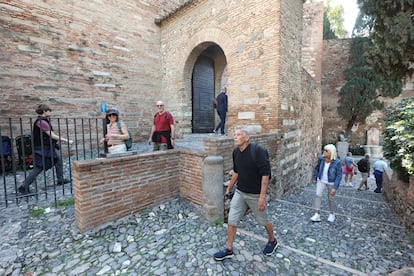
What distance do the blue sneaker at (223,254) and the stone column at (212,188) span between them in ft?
2.74

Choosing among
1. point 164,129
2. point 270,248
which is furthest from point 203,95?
point 270,248

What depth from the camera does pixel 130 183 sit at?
3.33m

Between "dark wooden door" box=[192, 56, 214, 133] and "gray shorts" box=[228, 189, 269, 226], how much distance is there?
6037 mm

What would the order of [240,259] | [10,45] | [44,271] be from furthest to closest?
1. [10,45]
2. [240,259]
3. [44,271]

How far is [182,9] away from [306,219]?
750cm

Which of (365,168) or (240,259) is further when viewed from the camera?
(365,168)

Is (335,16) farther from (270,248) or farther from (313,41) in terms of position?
(270,248)

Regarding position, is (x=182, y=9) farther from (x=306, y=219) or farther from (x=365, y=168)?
(x=365, y=168)

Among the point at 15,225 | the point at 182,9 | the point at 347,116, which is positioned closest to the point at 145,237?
the point at 15,225

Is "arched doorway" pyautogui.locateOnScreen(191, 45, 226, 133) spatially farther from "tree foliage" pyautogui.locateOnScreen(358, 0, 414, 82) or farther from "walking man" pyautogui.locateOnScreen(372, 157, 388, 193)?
"walking man" pyautogui.locateOnScreen(372, 157, 388, 193)

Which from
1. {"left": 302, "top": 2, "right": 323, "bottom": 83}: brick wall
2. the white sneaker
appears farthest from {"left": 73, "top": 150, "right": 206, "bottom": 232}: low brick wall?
{"left": 302, "top": 2, "right": 323, "bottom": 83}: brick wall

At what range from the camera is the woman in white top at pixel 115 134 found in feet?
11.2

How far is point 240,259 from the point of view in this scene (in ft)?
8.57

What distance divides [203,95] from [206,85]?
493 mm
